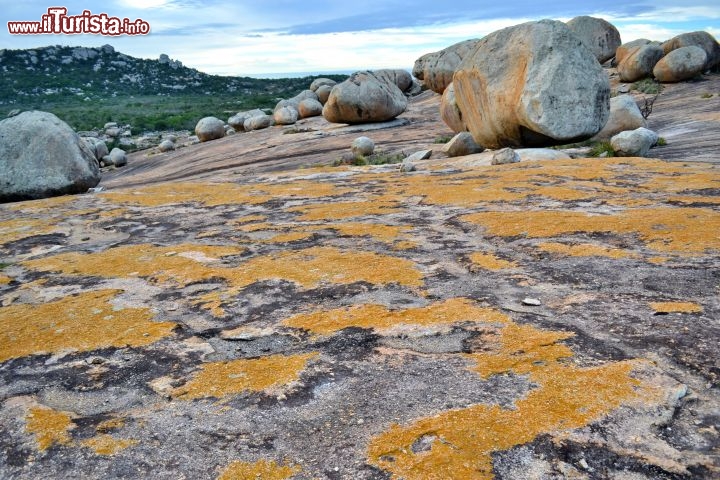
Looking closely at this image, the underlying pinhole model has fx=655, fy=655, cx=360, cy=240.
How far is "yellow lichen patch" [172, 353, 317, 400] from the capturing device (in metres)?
3.97

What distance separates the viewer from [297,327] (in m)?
4.93

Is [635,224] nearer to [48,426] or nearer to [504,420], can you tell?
[504,420]

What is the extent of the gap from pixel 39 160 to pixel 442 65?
22.8 meters

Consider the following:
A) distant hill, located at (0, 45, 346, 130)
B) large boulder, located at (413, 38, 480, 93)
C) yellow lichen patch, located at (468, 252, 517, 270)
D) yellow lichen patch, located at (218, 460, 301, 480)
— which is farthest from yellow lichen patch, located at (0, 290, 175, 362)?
distant hill, located at (0, 45, 346, 130)

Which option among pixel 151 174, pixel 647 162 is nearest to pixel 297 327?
pixel 647 162

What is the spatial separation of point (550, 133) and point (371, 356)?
39.8 ft

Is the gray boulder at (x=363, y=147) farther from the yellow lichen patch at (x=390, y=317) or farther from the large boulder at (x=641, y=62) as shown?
the large boulder at (x=641, y=62)

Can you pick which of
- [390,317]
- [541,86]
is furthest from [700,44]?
[390,317]

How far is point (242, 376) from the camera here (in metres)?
4.15

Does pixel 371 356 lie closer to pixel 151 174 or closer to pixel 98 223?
pixel 98 223

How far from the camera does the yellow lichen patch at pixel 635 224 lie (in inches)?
248

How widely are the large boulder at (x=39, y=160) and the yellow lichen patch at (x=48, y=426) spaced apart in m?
11.8

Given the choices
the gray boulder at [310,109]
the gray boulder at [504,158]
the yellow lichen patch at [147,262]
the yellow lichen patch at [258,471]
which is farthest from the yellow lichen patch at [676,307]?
the gray boulder at [310,109]

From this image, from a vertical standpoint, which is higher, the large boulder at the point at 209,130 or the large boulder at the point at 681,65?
the large boulder at the point at 681,65
